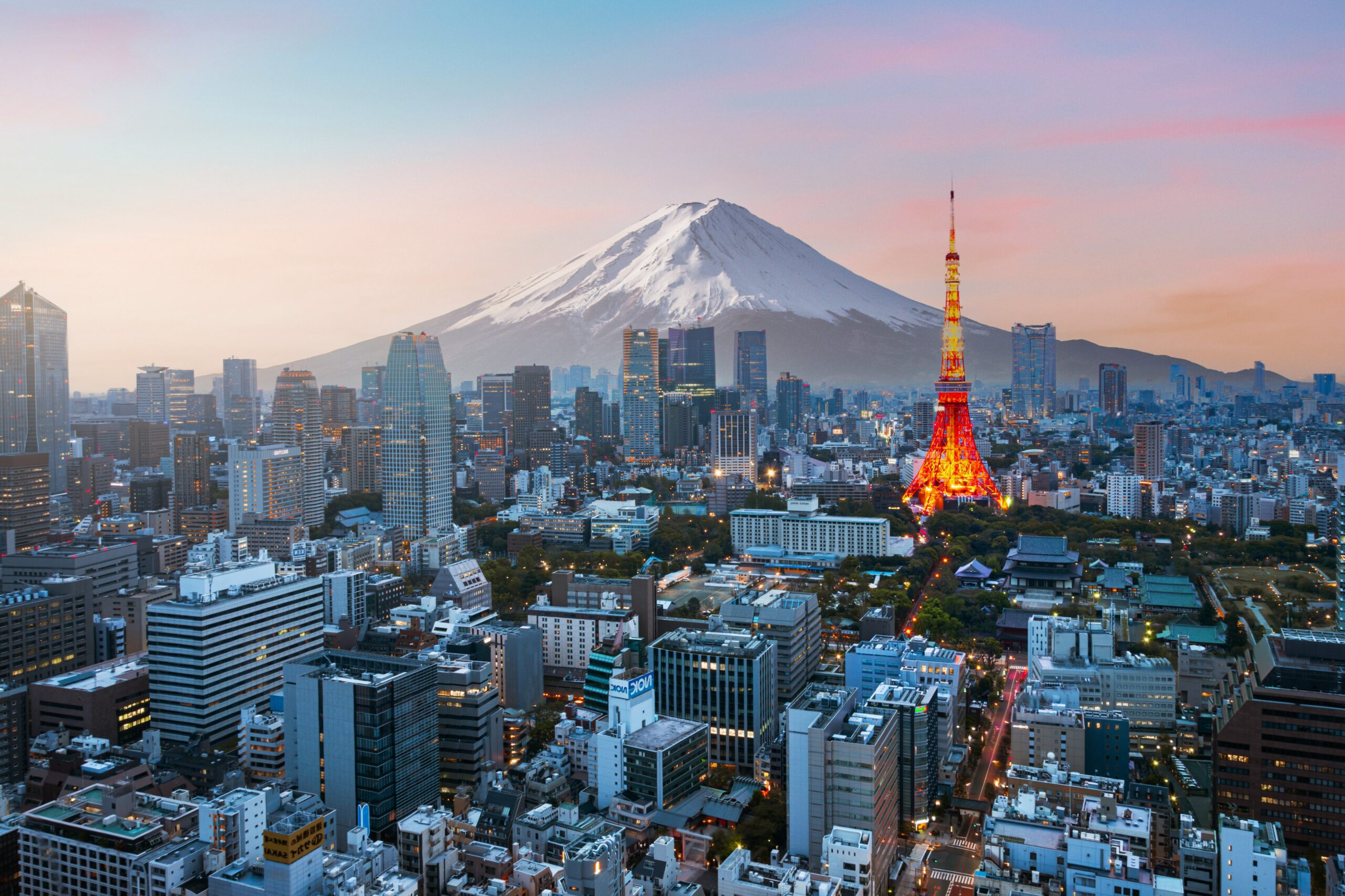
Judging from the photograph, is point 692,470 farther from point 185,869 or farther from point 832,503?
point 185,869

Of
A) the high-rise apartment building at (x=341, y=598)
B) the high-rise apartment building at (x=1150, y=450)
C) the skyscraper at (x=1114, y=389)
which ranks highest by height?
the skyscraper at (x=1114, y=389)

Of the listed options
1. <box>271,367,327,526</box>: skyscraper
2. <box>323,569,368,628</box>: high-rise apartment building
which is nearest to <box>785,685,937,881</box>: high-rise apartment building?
<box>323,569,368,628</box>: high-rise apartment building

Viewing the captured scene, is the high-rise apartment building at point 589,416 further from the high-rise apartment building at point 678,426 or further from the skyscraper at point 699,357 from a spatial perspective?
the skyscraper at point 699,357

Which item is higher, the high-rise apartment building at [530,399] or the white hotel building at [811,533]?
the high-rise apartment building at [530,399]

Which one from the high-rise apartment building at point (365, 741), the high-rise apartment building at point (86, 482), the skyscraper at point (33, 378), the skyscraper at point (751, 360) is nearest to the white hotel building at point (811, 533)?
the high-rise apartment building at point (365, 741)

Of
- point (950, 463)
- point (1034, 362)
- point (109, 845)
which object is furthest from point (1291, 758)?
point (1034, 362)
